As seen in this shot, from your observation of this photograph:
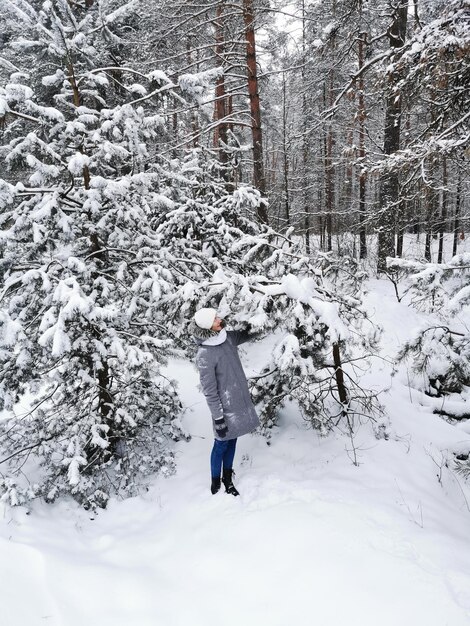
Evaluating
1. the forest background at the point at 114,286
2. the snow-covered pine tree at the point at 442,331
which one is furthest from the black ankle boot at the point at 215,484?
the snow-covered pine tree at the point at 442,331

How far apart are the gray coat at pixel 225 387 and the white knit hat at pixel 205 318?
10 cm

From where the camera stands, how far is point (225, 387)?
4.12 meters

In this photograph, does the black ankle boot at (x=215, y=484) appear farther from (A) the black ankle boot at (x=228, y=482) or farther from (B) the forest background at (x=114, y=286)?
(B) the forest background at (x=114, y=286)

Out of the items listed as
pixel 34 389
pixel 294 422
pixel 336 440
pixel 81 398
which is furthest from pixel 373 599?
pixel 34 389

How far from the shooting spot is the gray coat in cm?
405

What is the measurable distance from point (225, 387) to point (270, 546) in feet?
4.96

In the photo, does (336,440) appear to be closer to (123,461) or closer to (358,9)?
(123,461)

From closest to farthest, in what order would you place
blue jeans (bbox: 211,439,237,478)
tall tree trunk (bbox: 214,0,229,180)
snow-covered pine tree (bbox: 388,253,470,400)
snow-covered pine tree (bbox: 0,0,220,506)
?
snow-covered pine tree (bbox: 388,253,470,400), snow-covered pine tree (bbox: 0,0,220,506), blue jeans (bbox: 211,439,237,478), tall tree trunk (bbox: 214,0,229,180)

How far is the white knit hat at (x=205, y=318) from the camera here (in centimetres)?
397

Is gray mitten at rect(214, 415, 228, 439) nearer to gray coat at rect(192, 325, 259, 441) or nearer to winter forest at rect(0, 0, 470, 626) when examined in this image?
gray coat at rect(192, 325, 259, 441)

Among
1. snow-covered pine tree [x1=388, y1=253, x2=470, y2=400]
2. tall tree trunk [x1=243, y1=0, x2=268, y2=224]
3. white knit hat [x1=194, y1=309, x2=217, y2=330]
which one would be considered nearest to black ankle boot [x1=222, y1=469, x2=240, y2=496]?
white knit hat [x1=194, y1=309, x2=217, y2=330]

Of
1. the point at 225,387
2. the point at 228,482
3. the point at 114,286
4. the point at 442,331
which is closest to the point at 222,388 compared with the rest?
the point at 225,387

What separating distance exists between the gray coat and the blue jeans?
151mm

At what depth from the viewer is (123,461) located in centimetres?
505
